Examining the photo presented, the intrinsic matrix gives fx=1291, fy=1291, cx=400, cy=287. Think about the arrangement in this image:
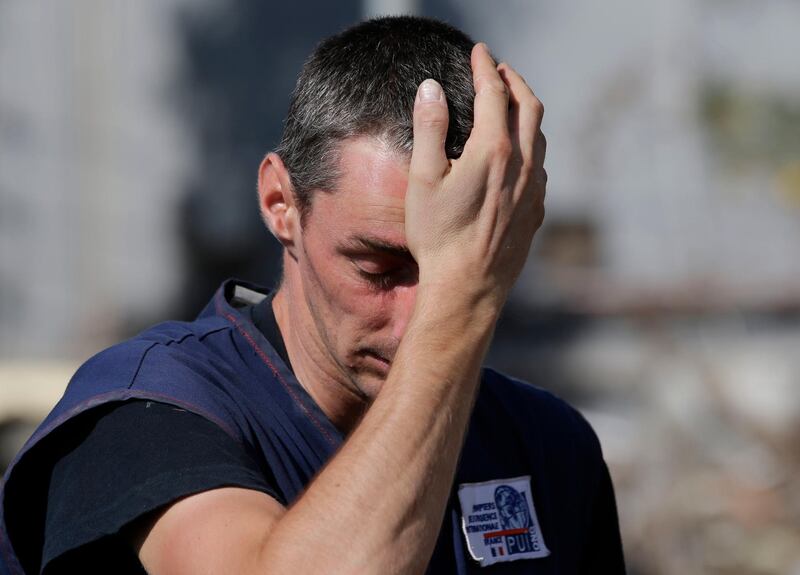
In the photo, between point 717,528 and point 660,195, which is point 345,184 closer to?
point 717,528

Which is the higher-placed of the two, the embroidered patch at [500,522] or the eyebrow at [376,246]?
the eyebrow at [376,246]

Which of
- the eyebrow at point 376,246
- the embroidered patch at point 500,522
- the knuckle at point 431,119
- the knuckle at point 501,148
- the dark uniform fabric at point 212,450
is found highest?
the knuckle at point 431,119

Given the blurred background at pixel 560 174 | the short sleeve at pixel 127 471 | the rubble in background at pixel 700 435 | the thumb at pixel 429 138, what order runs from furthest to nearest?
1. the blurred background at pixel 560 174
2. the rubble in background at pixel 700 435
3. the thumb at pixel 429 138
4. the short sleeve at pixel 127 471

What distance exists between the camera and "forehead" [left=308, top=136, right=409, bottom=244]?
2.30 metres

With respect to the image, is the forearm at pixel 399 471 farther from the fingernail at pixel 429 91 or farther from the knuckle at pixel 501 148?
the fingernail at pixel 429 91

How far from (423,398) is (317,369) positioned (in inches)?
22.2

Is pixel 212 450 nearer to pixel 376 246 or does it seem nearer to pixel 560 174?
pixel 376 246

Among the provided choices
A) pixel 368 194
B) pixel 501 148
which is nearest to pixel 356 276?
pixel 368 194

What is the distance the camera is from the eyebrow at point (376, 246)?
7.61 ft

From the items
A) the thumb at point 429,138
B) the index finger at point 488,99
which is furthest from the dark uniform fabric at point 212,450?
the index finger at point 488,99

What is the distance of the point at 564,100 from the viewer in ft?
29.8

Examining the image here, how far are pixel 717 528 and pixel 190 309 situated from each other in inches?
168

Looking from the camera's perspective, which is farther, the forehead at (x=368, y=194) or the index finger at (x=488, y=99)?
the forehead at (x=368, y=194)

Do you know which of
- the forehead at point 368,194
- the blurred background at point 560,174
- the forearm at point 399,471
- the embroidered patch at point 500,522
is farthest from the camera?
the blurred background at point 560,174
